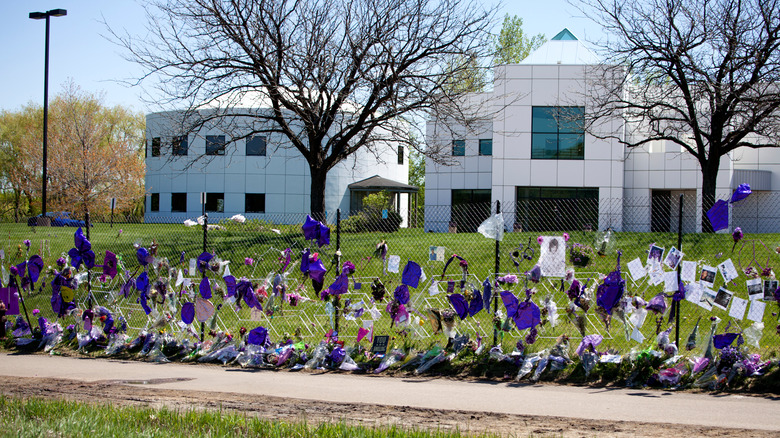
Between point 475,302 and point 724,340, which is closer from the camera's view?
point 724,340

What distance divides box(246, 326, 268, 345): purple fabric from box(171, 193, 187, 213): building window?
35.8m

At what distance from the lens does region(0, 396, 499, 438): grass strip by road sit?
17.1ft

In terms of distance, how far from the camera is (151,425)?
5.66 meters

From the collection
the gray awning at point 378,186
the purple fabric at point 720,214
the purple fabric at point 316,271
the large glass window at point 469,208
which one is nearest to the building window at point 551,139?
the large glass window at point 469,208

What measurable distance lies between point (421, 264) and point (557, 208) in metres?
10.7

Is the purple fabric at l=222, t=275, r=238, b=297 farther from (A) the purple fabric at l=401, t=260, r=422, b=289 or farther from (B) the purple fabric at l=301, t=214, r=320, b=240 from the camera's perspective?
(A) the purple fabric at l=401, t=260, r=422, b=289

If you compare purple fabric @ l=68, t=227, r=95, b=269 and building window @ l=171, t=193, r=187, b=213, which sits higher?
building window @ l=171, t=193, r=187, b=213

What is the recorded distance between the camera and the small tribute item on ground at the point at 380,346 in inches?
354

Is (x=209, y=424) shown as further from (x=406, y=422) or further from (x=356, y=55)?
(x=356, y=55)

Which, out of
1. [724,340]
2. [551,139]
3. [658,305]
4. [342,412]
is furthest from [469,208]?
[342,412]

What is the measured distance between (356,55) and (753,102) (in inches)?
449

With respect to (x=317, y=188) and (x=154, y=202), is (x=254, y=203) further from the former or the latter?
(x=317, y=188)

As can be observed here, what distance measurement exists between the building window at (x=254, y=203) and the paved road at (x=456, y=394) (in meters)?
32.8

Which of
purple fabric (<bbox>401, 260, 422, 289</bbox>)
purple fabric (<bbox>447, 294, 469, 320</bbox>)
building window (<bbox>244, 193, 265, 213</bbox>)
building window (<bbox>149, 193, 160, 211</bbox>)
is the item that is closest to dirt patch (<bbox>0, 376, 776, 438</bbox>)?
purple fabric (<bbox>447, 294, 469, 320</bbox>)
